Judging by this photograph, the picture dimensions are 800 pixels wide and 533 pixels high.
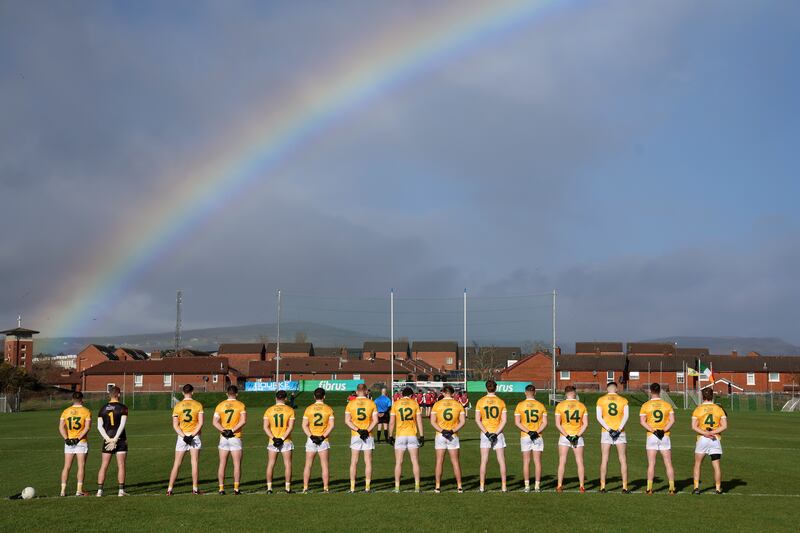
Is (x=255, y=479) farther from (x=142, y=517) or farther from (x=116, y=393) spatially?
(x=142, y=517)

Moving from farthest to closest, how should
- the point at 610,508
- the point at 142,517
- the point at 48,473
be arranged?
the point at 48,473 < the point at 610,508 < the point at 142,517

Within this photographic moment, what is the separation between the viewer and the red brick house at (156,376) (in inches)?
4296

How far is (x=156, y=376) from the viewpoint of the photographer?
109938 mm

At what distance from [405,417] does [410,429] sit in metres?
0.31

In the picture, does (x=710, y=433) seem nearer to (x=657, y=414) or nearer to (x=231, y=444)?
(x=657, y=414)

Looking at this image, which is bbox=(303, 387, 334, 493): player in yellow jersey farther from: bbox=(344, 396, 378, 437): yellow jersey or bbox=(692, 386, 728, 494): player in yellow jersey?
bbox=(692, 386, 728, 494): player in yellow jersey

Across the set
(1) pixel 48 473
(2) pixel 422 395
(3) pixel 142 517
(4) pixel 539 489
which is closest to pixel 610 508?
(4) pixel 539 489

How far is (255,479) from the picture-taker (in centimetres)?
2170

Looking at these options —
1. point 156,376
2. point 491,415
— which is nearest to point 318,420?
point 491,415

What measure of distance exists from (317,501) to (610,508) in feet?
20.1

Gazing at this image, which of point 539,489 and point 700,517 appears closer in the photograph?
point 700,517

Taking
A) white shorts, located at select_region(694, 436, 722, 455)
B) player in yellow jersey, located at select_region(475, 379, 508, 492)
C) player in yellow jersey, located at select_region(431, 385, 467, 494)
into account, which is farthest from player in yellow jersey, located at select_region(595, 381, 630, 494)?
player in yellow jersey, located at select_region(431, 385, 467, 494)

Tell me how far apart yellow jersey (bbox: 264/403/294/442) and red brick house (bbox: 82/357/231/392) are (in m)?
92.8

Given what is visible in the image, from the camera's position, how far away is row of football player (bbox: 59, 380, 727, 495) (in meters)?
18.5
